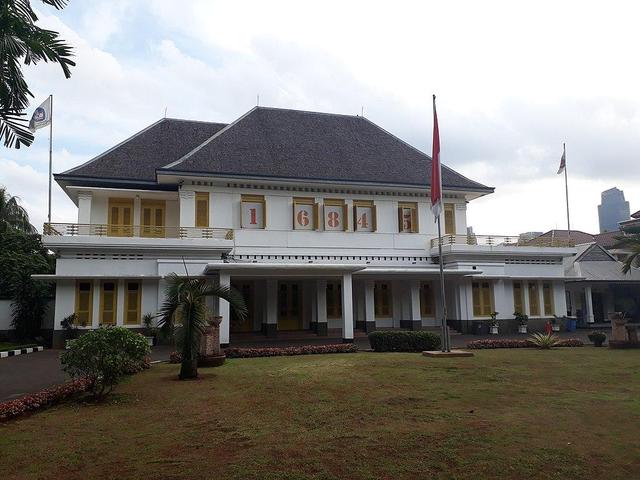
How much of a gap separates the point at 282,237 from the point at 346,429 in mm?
15191

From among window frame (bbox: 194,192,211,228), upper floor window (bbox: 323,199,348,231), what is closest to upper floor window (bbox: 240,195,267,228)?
window frame (bbox: 194,192,211,228)

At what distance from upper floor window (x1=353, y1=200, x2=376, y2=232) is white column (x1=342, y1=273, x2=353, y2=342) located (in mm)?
4389

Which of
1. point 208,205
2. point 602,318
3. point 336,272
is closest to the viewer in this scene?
point 336,272

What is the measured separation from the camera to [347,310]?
1798 cm

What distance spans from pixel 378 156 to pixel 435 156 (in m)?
9.55

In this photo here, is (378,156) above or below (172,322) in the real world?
above

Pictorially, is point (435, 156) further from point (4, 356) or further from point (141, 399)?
point (4, 356)

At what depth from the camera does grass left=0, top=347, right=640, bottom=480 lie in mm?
5113

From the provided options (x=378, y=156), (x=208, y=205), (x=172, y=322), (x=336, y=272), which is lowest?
(x=172, y=322)

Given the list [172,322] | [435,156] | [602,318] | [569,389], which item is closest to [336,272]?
[435,156]

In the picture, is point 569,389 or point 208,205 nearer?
point 569,389

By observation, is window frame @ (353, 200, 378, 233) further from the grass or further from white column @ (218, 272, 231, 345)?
the grass

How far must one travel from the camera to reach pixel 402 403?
7723mm

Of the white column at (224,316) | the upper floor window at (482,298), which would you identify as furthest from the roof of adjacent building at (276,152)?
the white column at (224,316)
